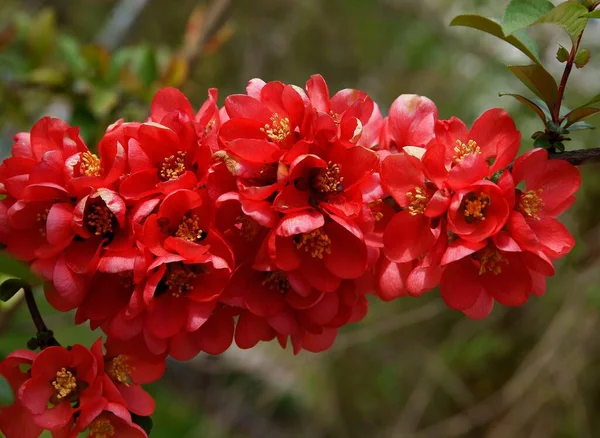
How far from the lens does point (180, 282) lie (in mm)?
486

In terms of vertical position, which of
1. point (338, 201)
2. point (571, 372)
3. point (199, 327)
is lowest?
point (571, 372)

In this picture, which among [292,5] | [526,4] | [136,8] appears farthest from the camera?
[292,5]

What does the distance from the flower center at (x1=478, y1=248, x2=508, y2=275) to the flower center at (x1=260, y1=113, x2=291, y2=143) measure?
0.58ft

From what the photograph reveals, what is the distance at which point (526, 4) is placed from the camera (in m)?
0.44

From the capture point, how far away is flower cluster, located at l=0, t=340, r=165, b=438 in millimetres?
470

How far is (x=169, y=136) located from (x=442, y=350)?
1.50m

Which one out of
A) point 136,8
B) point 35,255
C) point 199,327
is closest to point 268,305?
point 199,327

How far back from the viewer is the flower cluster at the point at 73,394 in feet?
1.54

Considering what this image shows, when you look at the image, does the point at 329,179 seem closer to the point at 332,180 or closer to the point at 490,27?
the point at 332,180

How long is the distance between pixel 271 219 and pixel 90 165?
0.16 meters

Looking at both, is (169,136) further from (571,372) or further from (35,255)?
(571,372)

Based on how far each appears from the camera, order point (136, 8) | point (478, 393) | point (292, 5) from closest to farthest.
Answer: point (136, 8), point (478, 393), point (292, 5)

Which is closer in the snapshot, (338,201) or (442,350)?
(338,201)

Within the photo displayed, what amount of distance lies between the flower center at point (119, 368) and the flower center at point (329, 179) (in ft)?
0.70
